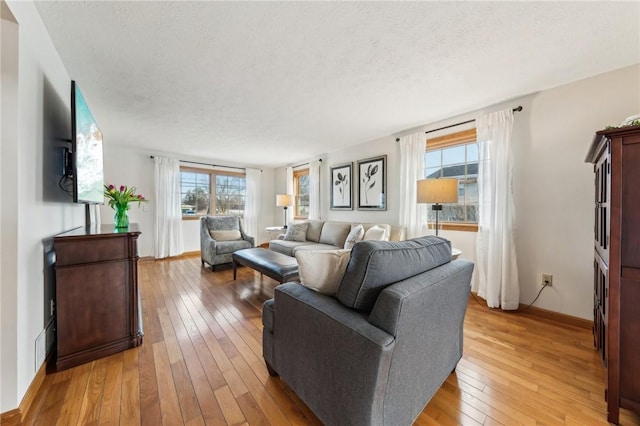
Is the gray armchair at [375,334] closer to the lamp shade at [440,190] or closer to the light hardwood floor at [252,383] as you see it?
the light hardwood floor at [252,383]

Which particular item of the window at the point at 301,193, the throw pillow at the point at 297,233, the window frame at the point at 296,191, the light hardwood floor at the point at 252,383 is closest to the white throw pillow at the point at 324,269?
the light hardwood floor at the point at 252,383

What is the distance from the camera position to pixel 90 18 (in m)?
1.45

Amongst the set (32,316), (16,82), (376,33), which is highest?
(376,33)

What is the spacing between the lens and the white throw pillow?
49.2 inches

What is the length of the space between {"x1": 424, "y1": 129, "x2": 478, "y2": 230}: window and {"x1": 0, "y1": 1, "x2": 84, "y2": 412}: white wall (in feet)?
11.9

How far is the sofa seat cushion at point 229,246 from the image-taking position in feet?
12.9

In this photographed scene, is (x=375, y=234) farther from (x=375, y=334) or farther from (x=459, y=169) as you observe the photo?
(x=375, y=334)

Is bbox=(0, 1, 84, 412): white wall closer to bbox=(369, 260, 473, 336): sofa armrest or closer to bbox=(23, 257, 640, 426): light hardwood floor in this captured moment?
bbox=(23, 257, 640, 426): light hardwood floor

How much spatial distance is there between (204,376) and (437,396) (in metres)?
1.41

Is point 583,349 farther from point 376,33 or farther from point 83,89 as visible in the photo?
point 83,89

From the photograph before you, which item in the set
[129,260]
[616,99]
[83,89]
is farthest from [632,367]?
[83,89]

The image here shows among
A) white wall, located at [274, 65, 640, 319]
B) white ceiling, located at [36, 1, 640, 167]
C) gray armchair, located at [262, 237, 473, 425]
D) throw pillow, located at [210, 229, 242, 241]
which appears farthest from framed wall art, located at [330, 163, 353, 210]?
gray armchair, located at [262, 237, 473, 425]

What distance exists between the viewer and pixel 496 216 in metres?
2.51

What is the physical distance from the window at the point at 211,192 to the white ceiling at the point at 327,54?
234 centimetres
